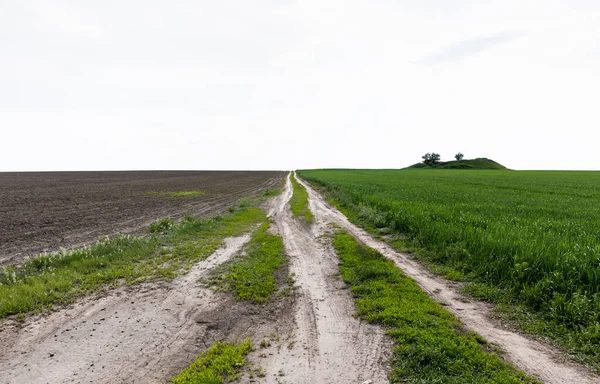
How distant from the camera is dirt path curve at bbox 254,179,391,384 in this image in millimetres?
4215

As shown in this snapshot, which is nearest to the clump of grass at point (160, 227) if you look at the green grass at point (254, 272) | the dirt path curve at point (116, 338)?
the green grass at point (254, 272)

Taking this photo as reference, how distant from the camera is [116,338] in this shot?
526cm

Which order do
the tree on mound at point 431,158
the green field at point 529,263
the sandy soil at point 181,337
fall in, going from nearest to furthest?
1. the sandy soil at point 181,337
2. the green field at point 529,263
3. the tree on mound at point 431,158

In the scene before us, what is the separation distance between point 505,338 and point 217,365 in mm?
4861

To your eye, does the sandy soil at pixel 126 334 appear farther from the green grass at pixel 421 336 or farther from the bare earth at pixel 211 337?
the green grass at pixel 421 336

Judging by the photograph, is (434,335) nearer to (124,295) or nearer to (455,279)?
(455,279)

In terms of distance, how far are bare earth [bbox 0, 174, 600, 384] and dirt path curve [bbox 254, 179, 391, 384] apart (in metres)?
0.02

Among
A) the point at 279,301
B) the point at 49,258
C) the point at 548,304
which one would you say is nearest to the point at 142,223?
the point at 49,258

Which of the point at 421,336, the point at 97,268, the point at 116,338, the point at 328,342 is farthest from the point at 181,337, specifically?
the point at 97,268

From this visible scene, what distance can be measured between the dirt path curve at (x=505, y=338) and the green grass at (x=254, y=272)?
3.89m

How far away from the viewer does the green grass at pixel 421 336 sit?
407 centimetres

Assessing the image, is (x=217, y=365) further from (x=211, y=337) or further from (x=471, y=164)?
(x=471, y=164)

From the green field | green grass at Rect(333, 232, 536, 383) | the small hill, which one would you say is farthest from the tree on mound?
green grass at Rect(333, 232, 536, 383)

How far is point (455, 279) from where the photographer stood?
307 inches
